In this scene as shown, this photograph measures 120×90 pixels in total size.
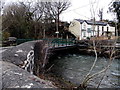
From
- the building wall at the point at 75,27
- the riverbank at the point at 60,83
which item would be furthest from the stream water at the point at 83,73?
the building wall at the point at 75,27

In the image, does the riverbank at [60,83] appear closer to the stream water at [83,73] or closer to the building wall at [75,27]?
the stream water at [83,73]

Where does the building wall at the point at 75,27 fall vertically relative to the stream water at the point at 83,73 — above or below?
above

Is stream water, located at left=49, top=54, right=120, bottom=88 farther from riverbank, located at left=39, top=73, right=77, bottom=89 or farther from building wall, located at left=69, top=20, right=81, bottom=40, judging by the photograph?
building wall, located at left=69, top=20, right=81, bottom=40

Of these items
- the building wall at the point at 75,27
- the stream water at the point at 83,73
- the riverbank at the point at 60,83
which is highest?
the building wall at the point at 75,27

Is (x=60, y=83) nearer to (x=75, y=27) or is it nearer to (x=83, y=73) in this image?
(x=83, y=73)

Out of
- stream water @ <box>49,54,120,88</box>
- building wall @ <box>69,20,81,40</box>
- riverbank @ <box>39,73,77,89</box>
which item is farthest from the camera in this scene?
building wall @ <box>69,20,81,40</box>

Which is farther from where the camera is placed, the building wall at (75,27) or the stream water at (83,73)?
the building wall at (75,27)

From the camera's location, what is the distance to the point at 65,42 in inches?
644

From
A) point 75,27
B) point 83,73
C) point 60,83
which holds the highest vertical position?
point 75,27

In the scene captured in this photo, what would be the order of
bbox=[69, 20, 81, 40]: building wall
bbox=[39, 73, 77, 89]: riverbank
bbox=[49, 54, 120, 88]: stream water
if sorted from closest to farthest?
bbox=[39, 73, 77, 89]: riverbank → bbox=[49, 54, 120, 88]: stream water → bbox=[69, 20, 81, 40]: building wall

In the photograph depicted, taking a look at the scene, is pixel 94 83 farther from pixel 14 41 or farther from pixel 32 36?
pixel 32 36

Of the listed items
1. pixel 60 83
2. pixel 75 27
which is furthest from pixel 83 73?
pixel 75 27

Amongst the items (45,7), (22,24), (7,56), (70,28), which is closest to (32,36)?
(22,24)

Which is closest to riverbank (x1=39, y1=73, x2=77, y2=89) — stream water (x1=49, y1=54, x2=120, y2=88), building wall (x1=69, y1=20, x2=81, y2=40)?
stream water (x1=49, y1=54, x2=120, y2=88)
